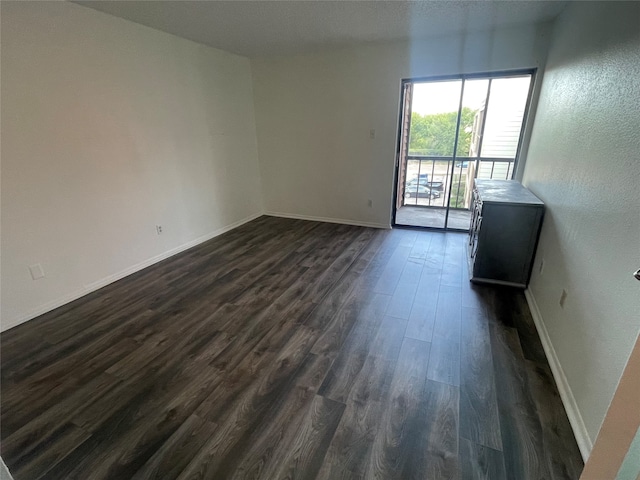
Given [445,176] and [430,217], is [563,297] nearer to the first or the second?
[430,217]

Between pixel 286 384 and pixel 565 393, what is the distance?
1541 millimetres

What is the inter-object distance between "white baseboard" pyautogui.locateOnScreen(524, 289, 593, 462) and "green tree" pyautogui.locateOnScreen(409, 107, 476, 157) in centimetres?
268

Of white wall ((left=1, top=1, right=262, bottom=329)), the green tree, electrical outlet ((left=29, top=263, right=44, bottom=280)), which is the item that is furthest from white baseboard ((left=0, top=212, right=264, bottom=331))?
the green tree

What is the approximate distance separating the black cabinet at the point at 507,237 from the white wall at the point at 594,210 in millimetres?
130

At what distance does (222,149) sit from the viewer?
4.30 m

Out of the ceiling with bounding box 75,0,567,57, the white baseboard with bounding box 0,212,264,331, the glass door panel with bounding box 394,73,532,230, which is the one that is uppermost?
the ceiling with bounding box 75,0,567,57

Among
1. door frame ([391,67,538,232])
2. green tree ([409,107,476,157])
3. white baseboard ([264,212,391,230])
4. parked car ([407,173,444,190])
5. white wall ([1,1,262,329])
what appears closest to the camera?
white wall ([1,1,262,329])

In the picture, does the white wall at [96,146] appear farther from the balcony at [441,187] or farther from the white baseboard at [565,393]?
the white baseboard at [565,393]

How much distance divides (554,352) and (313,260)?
229 cm

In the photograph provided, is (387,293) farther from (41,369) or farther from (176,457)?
(41,369)

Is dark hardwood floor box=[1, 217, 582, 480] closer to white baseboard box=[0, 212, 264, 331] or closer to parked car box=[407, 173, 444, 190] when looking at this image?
white baseboard box=[0, 212, 264, 331]

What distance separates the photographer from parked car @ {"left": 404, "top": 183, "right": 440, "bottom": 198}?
537cm

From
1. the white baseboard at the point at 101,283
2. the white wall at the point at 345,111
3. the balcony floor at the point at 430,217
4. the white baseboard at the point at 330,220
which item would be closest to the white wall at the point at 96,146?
the white baseboard at the point at 101,283

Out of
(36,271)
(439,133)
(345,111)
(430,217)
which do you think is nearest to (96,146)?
(36,271)
